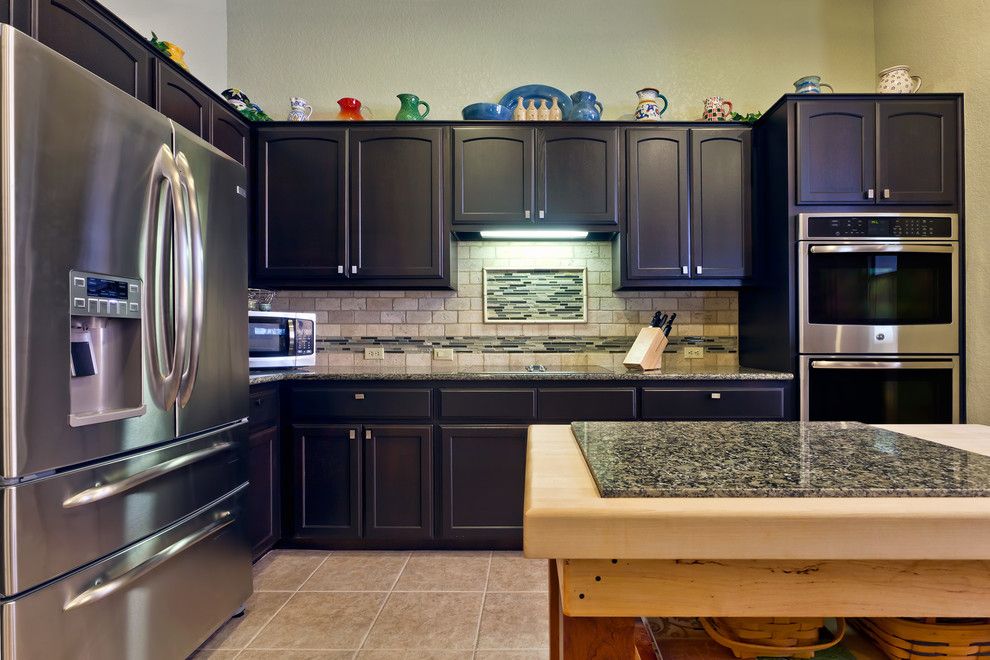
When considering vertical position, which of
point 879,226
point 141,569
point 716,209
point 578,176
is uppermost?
point 578,176

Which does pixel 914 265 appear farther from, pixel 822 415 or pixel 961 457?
pixel 961 457

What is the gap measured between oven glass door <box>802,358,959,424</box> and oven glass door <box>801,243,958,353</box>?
3.0 inches

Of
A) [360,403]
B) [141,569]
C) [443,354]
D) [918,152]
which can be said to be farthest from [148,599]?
[918,152]

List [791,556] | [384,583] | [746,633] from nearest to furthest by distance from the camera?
[791,556]
[746,633]
[384,583]

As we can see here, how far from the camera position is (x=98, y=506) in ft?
4.42

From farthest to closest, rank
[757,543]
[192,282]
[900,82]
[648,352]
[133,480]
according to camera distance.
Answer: [648,352] → [900,82] → [192,282] → [133,480] → [757,543]

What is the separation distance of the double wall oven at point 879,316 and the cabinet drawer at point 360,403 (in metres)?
1.91

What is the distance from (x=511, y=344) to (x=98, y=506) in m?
2.29

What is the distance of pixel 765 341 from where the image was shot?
292 cm

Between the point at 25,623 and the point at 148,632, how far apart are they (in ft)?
1.23

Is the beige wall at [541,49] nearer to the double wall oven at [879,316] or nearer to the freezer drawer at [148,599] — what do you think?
the double wall oven at [879,316]

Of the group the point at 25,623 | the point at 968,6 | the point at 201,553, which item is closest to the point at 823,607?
the point at 25,623

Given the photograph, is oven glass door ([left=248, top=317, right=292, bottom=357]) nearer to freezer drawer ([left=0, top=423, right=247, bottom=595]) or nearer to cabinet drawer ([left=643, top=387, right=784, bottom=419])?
freezer drawer ([left=0, top=423, right=247, bottom=595])

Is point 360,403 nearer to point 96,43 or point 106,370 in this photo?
point 106,370
